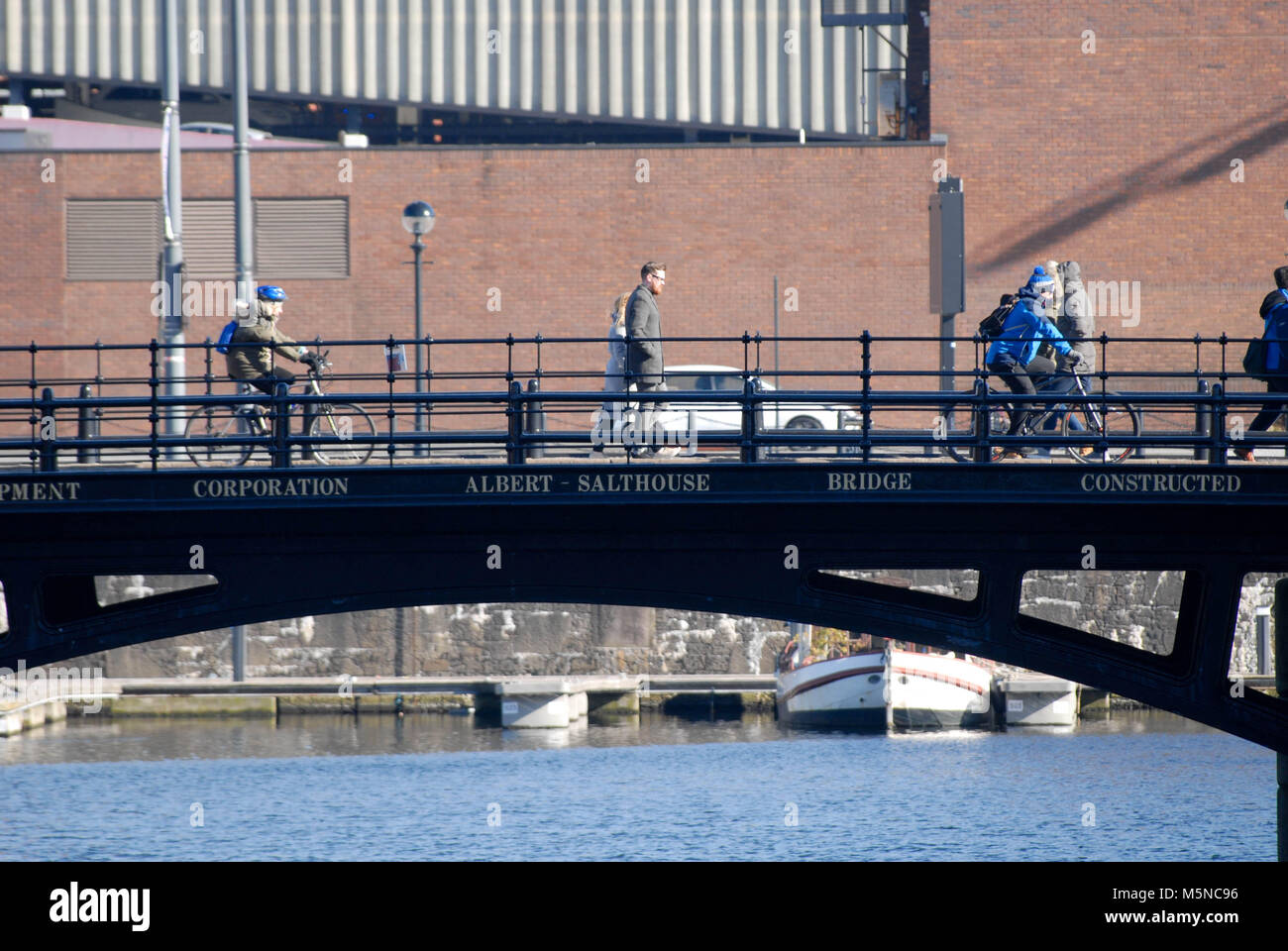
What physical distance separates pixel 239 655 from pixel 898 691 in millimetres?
12009

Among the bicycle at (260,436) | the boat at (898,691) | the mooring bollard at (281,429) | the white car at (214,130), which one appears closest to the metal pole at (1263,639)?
the boat at (898,691)

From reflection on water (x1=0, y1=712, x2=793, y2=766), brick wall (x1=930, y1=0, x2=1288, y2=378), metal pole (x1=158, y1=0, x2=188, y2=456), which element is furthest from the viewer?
brick wall (x1=930, y1=0, x2=1288, y2=378)

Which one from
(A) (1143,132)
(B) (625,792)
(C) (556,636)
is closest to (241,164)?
(C) (556,636)

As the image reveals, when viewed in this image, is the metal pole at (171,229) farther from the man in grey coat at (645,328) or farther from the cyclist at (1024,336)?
the cyclist at (1024,336)

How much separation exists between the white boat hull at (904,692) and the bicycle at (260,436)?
12.5 m

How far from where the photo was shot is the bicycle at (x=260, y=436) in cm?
1362

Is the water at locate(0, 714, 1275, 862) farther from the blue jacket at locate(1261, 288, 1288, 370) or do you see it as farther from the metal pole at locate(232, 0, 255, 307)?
the blue jacket at locate(1261, 288, 1288, 370)

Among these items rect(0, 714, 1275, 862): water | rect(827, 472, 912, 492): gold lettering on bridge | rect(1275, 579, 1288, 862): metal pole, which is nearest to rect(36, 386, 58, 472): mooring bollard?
rect(827, 472, 912, 492): gold lettering on bridge

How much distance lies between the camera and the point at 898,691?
33.6m

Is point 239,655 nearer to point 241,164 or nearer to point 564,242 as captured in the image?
point 241,164

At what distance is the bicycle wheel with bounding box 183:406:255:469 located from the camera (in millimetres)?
13859

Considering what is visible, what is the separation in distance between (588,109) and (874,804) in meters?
25.0

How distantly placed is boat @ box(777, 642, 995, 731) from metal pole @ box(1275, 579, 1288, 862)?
16.4 meters
